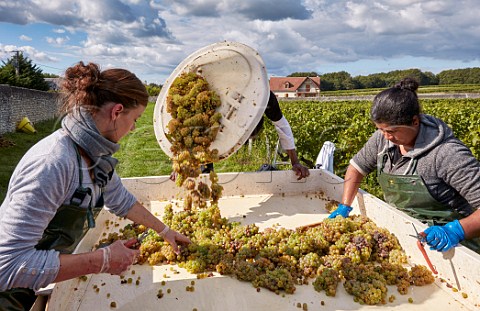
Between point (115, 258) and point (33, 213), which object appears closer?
point (33, 213)

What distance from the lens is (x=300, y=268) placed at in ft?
8.13

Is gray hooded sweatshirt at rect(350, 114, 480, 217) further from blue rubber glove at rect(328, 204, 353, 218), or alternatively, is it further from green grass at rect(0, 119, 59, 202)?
green grass at rect(0, 119, 59, 202)

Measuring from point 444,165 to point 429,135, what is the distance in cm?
26

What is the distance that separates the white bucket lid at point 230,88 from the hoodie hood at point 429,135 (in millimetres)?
1318

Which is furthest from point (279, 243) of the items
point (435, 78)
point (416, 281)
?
point (435, 78)

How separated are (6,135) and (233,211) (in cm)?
1345

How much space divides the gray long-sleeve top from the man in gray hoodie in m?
2.08

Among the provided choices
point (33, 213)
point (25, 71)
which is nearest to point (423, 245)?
point (33, 213)

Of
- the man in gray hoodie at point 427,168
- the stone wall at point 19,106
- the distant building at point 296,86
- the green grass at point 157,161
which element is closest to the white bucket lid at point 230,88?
the man in gray hoodie at point 427,168

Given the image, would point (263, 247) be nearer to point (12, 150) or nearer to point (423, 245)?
point (423, 245)

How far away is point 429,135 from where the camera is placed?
2750 mm

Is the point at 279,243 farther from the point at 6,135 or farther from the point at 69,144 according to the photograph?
the point at 6,135

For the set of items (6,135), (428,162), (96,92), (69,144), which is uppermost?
(96,92)

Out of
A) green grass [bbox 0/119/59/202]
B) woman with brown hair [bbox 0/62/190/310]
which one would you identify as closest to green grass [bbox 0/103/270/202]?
green grass [bbox 0/119/59/202]
